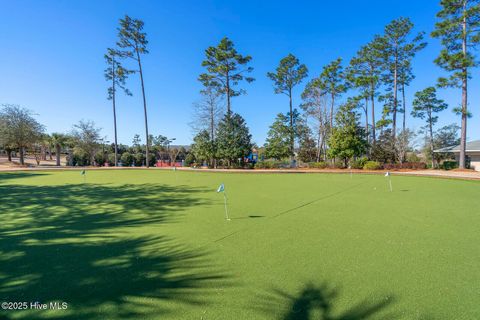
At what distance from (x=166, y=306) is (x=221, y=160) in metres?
26.2

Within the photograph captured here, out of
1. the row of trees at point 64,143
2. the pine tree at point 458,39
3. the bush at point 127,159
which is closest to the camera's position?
the pine tree at point 458,39

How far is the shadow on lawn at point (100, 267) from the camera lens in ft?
6.78

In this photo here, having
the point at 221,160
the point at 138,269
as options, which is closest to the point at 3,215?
the point at 138,269

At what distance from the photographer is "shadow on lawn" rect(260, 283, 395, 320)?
1.88 metres

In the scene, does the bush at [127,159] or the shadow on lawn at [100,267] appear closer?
the shadow on lawn at [100,267]

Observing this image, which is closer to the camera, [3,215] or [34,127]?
[3,215]

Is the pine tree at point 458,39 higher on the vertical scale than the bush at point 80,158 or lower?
higher

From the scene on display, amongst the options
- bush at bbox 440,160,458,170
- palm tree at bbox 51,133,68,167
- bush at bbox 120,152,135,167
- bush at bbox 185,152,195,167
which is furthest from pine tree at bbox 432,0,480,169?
palm tree at bbox 51,133,68,167

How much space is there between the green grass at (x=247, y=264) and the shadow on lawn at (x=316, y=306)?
0.03ft

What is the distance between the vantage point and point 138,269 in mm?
2688

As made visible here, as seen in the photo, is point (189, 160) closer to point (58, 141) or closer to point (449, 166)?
point (58, 141)

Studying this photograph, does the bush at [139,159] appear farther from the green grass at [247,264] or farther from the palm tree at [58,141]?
the green grass at [247,264]

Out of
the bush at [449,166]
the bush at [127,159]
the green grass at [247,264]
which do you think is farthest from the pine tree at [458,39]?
the bush at [127,159]

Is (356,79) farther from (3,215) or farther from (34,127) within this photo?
(34,127)
